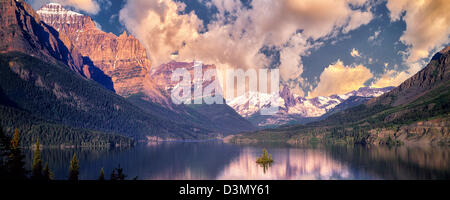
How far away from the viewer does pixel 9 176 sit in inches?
2734

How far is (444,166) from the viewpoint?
6196 inches
